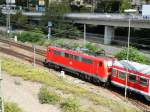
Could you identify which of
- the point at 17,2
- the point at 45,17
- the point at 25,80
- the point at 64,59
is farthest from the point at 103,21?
the point at 17,2

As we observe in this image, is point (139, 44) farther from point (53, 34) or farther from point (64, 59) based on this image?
point (64, 59)

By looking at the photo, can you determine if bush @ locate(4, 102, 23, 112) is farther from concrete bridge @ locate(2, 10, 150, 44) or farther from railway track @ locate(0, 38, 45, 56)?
concrete bridge @ locate(2, 10, 150, 44)

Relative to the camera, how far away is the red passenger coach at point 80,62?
3772 centimetres

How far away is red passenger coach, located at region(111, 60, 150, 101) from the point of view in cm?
3272

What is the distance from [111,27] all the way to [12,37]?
19088 millimetres

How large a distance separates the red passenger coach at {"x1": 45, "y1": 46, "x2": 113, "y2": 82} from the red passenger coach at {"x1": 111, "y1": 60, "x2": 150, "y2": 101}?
1.11m

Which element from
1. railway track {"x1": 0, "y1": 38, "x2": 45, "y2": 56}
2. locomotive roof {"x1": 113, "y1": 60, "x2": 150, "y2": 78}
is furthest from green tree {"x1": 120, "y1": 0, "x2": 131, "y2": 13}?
locomotive roof {"x1": 113, "y1": 60, "x2": 150, "y2": 78}

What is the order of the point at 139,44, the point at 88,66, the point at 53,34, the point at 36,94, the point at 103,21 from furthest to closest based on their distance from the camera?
the point at 53,34 < the point at 103,21 < the point at 139,44 < the point at 88,66 < the point at 36,94

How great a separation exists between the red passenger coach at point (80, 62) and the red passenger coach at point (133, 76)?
1112 mm

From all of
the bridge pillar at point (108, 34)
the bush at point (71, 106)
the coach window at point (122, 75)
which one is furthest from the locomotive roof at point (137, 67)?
the bridge pillar at point (108, 34)

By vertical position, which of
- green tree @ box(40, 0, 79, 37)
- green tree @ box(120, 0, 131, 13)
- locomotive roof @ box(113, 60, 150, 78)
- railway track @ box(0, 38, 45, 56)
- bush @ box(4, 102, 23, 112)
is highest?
green tree @ box(120, 0, 131, 13)

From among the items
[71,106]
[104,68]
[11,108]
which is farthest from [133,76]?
[11,108]

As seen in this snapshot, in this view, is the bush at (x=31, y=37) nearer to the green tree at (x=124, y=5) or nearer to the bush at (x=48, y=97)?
the green tree at (x=124, y=5)

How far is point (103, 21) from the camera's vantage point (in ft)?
254
